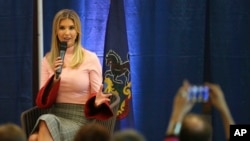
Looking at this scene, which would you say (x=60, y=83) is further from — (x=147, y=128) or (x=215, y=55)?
(x=215, y=55)

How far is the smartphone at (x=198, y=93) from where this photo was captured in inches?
48.9

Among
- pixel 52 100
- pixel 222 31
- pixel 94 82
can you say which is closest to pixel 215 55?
pixel 222 31

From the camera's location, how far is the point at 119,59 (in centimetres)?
382

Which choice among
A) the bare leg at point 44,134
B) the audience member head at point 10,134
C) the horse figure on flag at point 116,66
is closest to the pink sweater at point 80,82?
the bare leg at point 44,134

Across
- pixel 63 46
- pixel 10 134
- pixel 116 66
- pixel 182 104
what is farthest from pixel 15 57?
pixel 182 104

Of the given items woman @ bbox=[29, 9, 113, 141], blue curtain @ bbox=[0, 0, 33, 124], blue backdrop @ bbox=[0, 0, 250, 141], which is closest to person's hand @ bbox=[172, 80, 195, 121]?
woman @ bbox=[29, 9, 113, 141]

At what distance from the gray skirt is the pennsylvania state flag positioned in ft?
2.34

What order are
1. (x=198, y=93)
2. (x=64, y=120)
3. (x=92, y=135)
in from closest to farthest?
1. (x=198, y=93)
2. (x=92, y=135)
3. (x=64, y=120)

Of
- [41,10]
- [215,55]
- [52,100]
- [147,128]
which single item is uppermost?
[41,10]

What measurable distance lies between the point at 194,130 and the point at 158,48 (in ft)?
8.39

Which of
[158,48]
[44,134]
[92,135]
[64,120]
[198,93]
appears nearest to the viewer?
[198,93]

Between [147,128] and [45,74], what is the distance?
37.9 inches

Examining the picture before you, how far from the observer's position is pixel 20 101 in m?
3.88

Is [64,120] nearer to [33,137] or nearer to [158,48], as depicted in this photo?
[33,137]
